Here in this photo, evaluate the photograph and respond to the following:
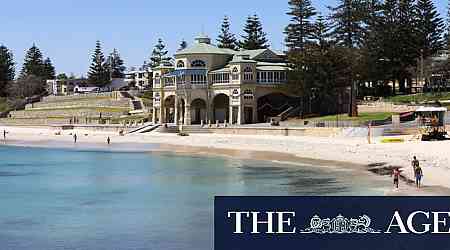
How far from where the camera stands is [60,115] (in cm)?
8700

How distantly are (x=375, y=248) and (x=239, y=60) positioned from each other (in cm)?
5258

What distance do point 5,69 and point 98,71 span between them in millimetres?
15286

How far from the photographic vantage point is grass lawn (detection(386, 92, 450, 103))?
56.8 m

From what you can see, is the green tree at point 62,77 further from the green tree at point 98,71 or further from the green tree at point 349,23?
the green tree at point 349,23

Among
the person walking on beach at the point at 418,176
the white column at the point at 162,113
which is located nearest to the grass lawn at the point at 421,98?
the white column at the point at 162,113

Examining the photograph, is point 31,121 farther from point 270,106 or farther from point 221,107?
point 270,106

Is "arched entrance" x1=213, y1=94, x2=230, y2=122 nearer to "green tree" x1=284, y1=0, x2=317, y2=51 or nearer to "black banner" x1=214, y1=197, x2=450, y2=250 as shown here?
"green tree" x1=284, y1=0, x2=317, y2=51

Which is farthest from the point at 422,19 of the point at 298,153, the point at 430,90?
the point at 298,153

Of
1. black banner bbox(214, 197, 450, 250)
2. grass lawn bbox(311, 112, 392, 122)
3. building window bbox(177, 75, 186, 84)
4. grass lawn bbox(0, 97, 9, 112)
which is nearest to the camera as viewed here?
black banner bbox(214, 197, 450, 250)

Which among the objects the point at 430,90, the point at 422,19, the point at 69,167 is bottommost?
the point at 69,167

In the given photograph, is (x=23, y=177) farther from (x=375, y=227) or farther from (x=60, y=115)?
(x=60, y=115)

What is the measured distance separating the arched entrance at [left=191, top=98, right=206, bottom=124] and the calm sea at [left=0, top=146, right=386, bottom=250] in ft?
72.9

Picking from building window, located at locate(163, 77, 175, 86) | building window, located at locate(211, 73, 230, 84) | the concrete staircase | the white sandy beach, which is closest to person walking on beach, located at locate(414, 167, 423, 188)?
the white sandy beach

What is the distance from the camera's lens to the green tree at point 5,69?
113 m
